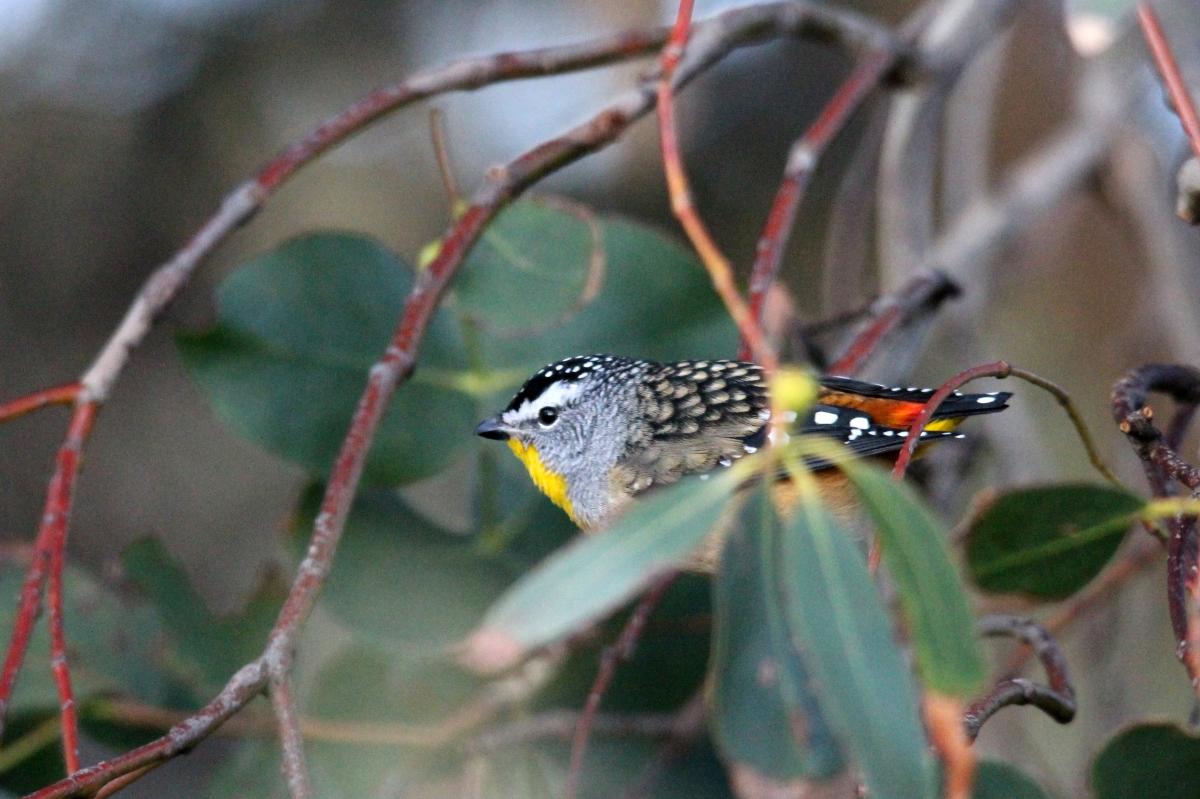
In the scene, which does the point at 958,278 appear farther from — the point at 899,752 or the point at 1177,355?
the point at 899,752

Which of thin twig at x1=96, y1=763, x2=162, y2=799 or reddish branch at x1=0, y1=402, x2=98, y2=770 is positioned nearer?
thin twig at x1=96, y1=763, x2=162, y2=799

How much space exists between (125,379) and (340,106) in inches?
45.6

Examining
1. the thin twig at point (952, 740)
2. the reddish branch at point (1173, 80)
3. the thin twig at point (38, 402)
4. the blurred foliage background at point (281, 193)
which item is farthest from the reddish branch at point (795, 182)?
the blurred foliage background at point (281, 193)

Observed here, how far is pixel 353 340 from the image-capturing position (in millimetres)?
2270

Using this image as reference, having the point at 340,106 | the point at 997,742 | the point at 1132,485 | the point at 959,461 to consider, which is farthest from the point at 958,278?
the point at 340,106

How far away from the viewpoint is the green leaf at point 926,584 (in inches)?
37.4

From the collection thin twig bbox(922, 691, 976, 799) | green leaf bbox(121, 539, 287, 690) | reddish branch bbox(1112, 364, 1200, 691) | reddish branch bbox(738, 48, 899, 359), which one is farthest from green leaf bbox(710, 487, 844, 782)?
green leaf bbox(121, 539, 287, 690)

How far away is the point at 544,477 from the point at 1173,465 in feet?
3.96

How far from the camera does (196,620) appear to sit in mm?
2389

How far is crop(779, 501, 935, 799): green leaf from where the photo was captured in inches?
37.9

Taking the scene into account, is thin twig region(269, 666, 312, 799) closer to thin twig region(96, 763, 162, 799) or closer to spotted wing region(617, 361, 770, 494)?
thin twig region(96, 763, 162, 799)

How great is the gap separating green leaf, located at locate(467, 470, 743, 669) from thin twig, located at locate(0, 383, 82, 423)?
834mm

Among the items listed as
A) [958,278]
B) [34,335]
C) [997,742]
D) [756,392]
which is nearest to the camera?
[756,392]

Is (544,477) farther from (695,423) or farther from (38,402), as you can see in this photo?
(38,402)
